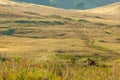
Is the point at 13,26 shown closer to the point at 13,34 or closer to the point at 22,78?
the point at 13,34

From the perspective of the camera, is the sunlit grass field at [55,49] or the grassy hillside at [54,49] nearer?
the grassy hillside at [54,49]

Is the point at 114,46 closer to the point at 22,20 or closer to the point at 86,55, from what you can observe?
the point at 86,55

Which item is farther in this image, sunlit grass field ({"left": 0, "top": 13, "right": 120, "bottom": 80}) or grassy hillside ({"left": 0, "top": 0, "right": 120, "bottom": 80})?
sunlit grass field ({"left": 0, "top": 13, "right": 120, "bottom": 80})

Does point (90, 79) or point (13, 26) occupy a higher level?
point (90, 79)

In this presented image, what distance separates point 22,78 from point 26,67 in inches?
38.9

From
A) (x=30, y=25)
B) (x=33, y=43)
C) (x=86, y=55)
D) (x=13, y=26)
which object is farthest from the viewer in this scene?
(x=30, y=25)

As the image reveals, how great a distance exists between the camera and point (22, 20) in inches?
4958

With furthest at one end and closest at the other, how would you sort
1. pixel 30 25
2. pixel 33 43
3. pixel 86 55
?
pixel 30 25, pixel 33 43, pixel 86 55

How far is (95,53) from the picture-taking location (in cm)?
7044

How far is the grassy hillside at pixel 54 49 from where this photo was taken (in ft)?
60.9

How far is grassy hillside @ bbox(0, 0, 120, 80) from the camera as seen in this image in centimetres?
1857

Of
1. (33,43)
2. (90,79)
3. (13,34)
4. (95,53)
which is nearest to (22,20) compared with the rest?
(13,34)

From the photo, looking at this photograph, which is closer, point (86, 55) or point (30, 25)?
point (86, 55)

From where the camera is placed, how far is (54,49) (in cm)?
7025
